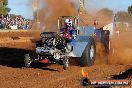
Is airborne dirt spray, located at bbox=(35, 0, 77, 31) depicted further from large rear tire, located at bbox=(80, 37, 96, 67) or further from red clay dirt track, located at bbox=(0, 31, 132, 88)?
large rear tire, located at bbox=(80, 37, 96, 67)

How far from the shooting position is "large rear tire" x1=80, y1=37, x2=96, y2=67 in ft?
41.7

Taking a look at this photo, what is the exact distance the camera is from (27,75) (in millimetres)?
10633

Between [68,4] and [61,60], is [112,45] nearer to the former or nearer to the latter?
[68,4]

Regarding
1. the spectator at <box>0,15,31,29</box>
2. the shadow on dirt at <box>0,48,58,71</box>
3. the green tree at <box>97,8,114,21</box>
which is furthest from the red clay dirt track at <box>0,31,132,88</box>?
the spectator at <box>0,15,31,29</box>

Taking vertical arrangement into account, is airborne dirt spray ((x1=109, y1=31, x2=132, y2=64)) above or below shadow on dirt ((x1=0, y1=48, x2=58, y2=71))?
above

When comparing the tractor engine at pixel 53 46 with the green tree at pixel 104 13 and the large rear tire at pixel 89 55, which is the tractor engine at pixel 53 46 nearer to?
the large rear tire at pixel 89 55

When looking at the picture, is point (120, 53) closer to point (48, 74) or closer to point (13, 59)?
point (13, 59)

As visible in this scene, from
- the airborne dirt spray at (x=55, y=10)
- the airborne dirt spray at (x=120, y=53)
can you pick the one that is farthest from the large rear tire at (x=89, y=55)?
the airborne dirt spray at (x=55, y=10)

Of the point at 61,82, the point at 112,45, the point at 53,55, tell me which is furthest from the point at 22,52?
the point at 61,82

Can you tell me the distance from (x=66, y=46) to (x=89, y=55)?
1.00 m

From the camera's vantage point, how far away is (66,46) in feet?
40.7

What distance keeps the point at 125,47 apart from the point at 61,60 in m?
5.35

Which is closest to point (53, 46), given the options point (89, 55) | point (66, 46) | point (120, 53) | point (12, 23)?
point (66, 46)

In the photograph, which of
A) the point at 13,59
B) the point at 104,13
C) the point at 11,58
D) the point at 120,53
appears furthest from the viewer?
the point at 104,13
